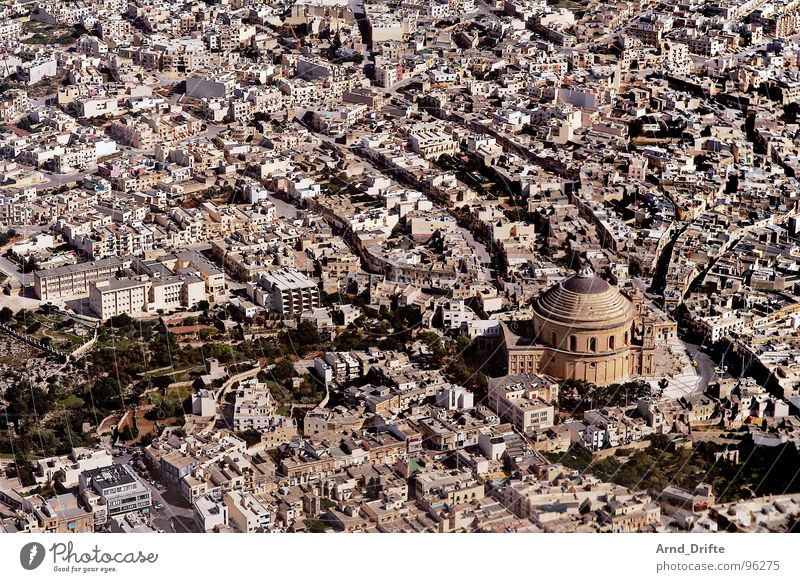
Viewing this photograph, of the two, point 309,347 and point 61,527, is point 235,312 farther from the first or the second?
point 61,527

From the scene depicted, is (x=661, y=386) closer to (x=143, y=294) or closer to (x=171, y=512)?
(x=171, y=512)

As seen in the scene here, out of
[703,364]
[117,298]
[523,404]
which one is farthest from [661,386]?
[117,298]

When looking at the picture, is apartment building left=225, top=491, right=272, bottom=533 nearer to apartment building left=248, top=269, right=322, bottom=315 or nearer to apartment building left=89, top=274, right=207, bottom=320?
apartment building left=248, top=269, right=322, bottom=315

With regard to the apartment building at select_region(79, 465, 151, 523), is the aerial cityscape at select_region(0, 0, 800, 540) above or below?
below

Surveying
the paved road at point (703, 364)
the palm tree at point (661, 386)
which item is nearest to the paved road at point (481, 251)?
the paved road at point (703, 364)

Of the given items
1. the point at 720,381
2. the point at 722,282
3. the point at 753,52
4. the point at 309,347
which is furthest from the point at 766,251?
the point at 753,52

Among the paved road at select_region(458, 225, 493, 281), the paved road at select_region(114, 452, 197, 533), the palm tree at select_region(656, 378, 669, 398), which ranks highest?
the paved road at select_region(114, 452, 197, 533)
